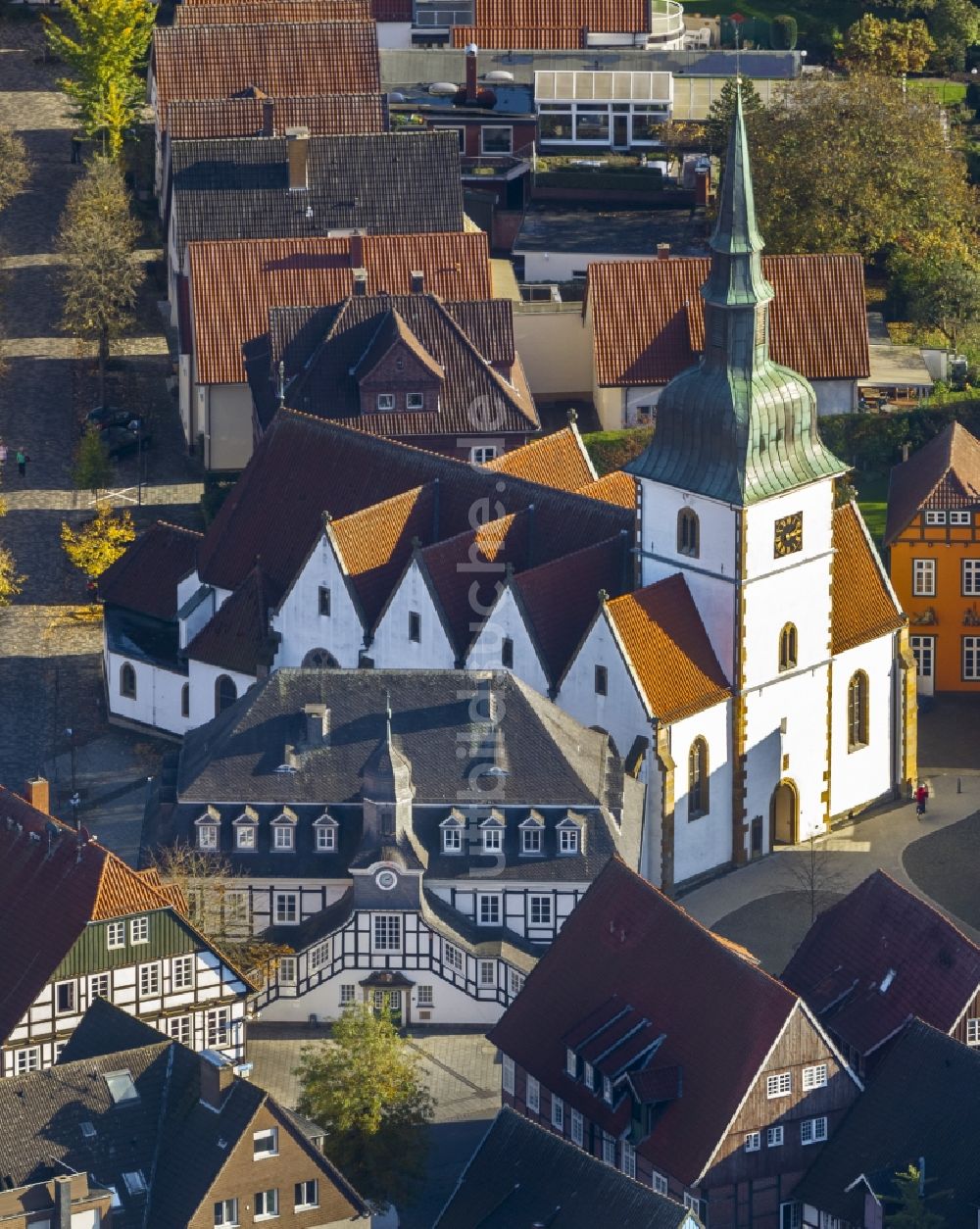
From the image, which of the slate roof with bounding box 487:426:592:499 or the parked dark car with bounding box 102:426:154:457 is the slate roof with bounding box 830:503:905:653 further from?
the parked dark car with bounding box 102:426:154:457

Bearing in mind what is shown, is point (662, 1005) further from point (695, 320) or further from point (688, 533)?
point (695, 320)

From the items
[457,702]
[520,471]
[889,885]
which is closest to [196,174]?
[520,471]

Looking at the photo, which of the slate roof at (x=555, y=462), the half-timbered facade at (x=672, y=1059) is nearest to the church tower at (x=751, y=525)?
the slate roof at (x=555, y=462)

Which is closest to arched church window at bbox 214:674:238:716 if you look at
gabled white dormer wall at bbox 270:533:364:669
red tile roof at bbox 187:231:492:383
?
gabled white dormer wall at bbox 270:533:364:669

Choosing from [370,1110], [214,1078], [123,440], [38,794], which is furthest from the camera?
[123,440]

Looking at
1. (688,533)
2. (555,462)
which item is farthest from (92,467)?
(688,533)

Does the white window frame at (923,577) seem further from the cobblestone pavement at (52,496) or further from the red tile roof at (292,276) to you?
the cobblestone pavement at (52,496)
